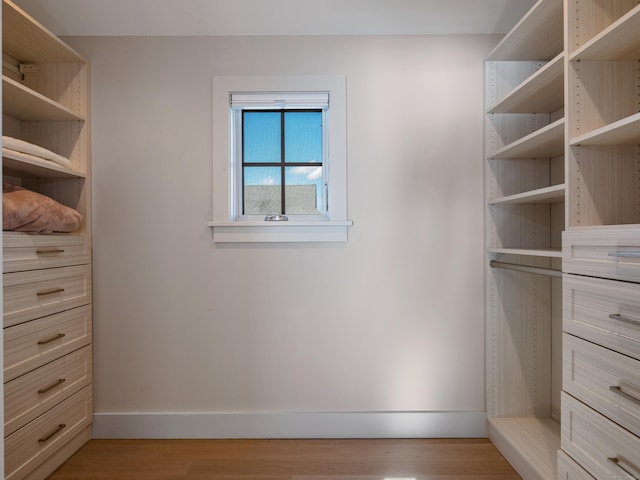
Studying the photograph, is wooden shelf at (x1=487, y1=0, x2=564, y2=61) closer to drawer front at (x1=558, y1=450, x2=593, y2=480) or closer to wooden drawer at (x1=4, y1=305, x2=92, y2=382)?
drawer front at (x1=558, y1=450, x2=593, y2=480)

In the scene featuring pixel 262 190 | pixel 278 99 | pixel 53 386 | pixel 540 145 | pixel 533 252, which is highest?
pixel 278 99

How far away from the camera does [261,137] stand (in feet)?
8.16

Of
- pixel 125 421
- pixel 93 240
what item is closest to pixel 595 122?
pixel 93 240

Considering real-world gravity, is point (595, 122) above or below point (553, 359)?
above

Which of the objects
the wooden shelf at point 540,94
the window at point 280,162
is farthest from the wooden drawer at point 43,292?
the wooden shelf at point 540,94

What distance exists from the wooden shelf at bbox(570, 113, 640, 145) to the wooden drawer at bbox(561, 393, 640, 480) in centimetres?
88

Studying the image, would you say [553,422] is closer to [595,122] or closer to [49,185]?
[595,122]

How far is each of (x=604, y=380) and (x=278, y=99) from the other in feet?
6.29

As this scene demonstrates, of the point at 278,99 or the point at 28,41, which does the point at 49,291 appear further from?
the point at 278,99

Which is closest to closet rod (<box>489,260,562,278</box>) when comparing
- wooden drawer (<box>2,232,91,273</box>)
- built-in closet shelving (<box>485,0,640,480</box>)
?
built-in closet shelving (<box>485,0,640,480</box>)

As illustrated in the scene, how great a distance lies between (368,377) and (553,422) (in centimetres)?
97

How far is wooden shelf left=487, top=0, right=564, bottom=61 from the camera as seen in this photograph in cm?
172

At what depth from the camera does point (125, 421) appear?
233cm

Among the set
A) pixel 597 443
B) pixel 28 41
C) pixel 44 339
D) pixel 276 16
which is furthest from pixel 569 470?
pixel 28 41
